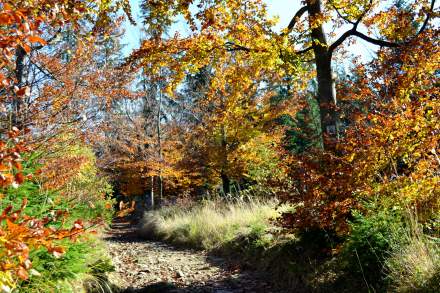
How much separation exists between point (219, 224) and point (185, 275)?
302 cm

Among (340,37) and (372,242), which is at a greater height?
(340,37)

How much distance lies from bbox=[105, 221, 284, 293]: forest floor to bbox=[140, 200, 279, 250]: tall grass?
60cm

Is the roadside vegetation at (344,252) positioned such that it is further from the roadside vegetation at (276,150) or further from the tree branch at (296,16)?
the tree branch at (296,16)

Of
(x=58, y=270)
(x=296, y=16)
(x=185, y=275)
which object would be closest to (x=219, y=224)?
(x=185, y=275)

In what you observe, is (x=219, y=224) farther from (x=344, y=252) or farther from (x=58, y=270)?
(x=58, y=270)

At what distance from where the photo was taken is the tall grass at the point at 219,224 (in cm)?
859

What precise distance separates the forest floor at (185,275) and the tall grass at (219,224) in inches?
23.5

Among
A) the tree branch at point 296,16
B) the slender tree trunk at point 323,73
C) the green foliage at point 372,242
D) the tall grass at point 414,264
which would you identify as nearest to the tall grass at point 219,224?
the slender tree trunk at point 323,73

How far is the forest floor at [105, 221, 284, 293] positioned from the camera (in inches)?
225

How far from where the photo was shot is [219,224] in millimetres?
9656

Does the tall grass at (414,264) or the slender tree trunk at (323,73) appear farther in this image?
the slender tree trunk at (323,73)

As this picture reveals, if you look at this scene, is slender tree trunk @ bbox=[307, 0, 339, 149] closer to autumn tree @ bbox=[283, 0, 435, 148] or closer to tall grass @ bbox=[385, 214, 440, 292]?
autumn tree @ bbox=[283, 0, 435, 148]

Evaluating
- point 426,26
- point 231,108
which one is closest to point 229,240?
point 426,26

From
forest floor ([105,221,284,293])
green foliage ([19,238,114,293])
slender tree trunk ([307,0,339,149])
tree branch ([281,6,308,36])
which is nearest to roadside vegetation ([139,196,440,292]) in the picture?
forest floor ([105,221,284,293])
